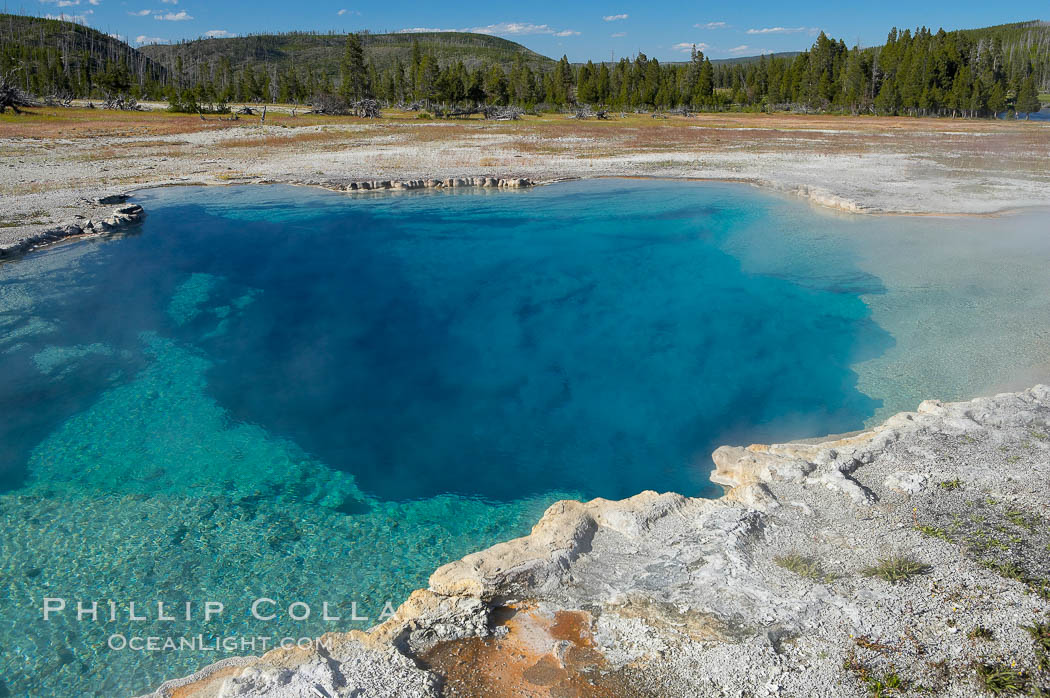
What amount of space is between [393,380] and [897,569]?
6.38m

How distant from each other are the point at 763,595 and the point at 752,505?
3.91 ft

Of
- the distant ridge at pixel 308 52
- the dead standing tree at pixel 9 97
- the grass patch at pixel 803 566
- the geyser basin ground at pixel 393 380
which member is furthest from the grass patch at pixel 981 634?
the distant ridge at pixel 308 52

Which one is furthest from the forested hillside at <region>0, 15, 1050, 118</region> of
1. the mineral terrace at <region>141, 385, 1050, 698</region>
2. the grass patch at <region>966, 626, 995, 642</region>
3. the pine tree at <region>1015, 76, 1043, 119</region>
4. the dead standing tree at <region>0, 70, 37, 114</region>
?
the grass patch at <region>966, 626, 995, 642</region>

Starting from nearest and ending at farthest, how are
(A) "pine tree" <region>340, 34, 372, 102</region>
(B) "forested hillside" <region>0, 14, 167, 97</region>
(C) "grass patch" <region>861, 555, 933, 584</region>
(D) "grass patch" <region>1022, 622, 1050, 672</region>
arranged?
(D) "grass patch" <region>1022, 622, 1050, 672</region>, (C) "grass patch" <region>861, 555, 933, 584</region>, (A) "pine tree" <region>340, 34, 372, 102</region>, (B) "forested hillside" <region>0, 14, 167, 97</region>

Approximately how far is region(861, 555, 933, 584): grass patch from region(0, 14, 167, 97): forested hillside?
7139 cm

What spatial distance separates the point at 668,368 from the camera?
364 inches

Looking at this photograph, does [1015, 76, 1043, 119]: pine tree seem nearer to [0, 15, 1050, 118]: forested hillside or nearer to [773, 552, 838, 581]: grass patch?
[0, 15, 1050, 118]: forested hillside

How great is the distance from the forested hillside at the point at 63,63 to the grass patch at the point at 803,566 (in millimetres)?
70934

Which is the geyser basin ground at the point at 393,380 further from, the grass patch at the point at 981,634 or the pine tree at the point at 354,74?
the pine tree at the point at 354,74

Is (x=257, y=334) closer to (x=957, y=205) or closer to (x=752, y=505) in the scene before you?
(x=752, y=505)

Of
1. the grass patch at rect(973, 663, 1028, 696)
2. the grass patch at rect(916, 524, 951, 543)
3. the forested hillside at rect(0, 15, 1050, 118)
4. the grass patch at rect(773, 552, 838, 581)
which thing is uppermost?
the forested hillside at rect(0, 15, 1050, 118)

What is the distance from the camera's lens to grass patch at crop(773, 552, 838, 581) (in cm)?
421

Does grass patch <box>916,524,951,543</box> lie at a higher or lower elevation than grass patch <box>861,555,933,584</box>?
higher

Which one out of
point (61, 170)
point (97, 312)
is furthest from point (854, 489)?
point (61, 170)
